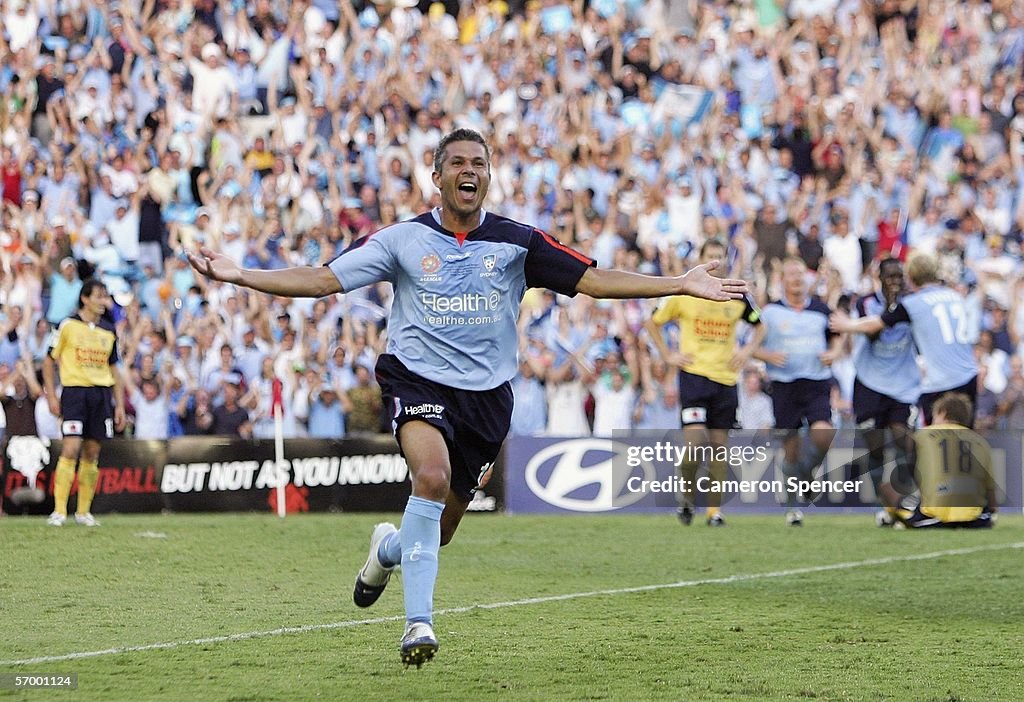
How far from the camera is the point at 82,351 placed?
50.6 ft

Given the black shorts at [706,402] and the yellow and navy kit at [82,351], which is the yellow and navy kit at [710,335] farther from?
the yellow and navy kit at [82,351]

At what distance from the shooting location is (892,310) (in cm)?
1482

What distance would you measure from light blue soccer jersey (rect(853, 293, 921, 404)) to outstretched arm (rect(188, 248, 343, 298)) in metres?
9.25

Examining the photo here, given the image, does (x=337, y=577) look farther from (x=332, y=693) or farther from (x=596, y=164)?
(x=596, y=164)

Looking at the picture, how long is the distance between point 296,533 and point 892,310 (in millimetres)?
5636

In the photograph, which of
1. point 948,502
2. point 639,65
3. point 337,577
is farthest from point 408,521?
point 639,65

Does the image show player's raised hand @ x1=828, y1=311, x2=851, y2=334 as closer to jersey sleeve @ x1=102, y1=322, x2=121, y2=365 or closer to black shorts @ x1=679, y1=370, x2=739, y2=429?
black shorts @ x1=679, y1=370, x2=739, y2=429

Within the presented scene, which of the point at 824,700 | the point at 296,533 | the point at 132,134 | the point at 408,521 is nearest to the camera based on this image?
the point at 824,700

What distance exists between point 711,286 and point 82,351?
936cm

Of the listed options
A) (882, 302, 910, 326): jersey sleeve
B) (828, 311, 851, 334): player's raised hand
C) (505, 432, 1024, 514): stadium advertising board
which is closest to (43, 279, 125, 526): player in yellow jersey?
(505, 432, 1024, 514): stadium advertising board

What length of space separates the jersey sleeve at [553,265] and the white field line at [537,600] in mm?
2144

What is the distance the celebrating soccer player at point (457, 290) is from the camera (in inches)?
288

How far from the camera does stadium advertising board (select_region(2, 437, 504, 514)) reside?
18.1 metres

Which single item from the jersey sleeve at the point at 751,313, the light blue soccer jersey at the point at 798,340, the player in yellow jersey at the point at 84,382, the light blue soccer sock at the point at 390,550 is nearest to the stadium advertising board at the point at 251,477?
the player in yellow jersey at the point at 84,382
